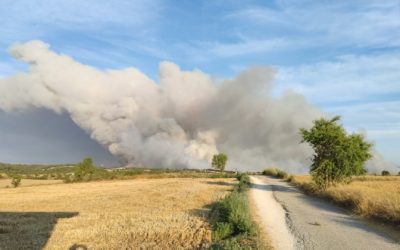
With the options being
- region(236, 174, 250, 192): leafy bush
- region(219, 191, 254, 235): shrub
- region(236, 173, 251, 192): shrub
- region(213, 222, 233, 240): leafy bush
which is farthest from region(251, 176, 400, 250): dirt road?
region(236, 174, 250, 192): leafy bush

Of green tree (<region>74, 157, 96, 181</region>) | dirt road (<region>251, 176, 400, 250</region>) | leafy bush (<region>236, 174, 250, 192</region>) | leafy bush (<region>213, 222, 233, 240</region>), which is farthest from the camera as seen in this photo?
green tree (<region>74, 157, 96, 181</region>)

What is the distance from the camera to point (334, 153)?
43219mm

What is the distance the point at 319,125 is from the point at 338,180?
6402 mm

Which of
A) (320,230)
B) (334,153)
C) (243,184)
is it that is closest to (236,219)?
(320,230)

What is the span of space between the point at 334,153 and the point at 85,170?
6674 cm

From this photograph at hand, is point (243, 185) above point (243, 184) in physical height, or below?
below

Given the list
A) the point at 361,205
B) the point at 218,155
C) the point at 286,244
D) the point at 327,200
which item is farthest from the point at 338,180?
the point at 218,155

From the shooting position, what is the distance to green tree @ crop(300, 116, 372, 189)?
139 ft

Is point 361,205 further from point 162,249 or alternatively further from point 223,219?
point 162,249

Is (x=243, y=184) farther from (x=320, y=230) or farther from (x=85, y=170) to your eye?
(x=85, y=170)

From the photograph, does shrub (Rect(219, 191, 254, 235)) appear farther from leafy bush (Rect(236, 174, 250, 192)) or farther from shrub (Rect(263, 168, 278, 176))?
shrub (Rect(263, 168, 278, 176))

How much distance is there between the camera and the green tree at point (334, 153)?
139ft

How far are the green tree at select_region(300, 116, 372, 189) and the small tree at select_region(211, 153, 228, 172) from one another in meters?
102

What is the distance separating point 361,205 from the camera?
81.3ft
